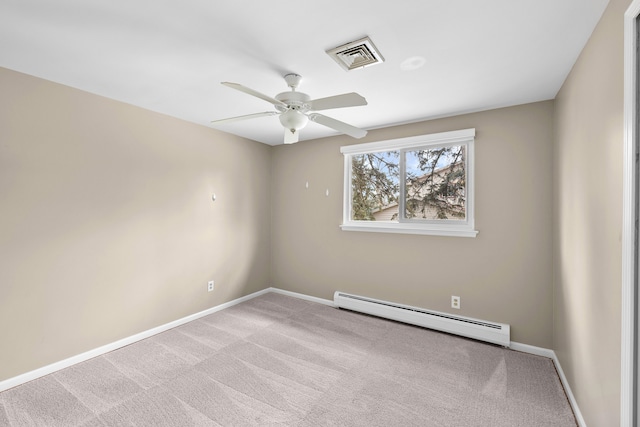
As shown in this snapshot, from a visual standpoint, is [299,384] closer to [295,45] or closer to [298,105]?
[298,105]

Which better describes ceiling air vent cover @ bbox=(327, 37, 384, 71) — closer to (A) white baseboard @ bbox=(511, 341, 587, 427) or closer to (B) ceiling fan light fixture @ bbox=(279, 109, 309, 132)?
(B) ceiling fan light fixture @ bbox=(279, 109, 309, 132)

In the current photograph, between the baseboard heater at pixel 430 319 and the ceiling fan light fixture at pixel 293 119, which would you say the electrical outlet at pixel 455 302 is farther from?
the ceiling fan light fixture at pixel 293 119

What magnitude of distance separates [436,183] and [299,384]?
243 centimetres

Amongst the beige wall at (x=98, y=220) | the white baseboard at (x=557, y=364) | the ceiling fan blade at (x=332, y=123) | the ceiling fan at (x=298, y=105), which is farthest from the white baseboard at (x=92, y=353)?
the white baseboard at (x=557, y=364)

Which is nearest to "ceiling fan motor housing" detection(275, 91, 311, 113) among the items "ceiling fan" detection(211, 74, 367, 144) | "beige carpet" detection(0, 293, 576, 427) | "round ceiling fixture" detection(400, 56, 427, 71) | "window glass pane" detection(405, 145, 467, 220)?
"ceiling fan" detection(211, 74, 367, 144)

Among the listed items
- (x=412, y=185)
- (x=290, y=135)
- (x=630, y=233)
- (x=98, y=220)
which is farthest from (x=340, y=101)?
(x=98, y=220)

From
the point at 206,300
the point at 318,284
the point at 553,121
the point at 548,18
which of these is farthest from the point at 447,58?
the point at 206,300

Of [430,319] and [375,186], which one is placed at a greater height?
[375,186]

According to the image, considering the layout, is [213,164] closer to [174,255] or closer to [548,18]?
[174,255]

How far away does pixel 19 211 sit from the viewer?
2.14 m

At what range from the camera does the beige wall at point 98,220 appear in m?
2.15

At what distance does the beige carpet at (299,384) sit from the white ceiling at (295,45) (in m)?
2.28

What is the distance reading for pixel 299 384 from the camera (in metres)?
2.18

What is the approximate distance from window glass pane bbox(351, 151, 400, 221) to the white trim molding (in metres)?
2.34
